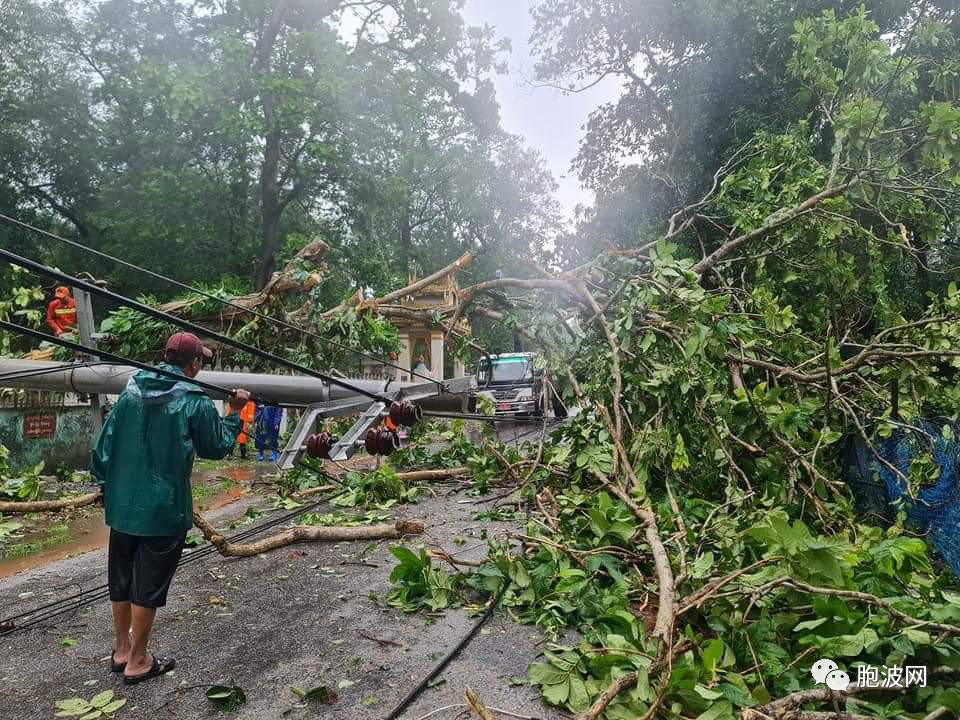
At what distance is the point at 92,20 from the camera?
59.2ft

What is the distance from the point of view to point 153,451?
298 centimetres

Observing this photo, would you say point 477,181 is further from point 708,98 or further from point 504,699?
point 504,699

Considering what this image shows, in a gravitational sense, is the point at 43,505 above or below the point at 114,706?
above

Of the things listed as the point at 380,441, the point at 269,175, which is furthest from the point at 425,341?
the point at 380,441

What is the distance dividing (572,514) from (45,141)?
20577 mm

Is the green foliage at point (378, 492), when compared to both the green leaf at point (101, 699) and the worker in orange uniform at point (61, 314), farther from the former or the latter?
the green leaf at point (101, 699)

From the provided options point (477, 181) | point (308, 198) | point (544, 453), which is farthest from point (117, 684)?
point (477, 181)

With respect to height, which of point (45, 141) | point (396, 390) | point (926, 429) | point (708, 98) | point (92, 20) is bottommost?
point (926, 429)

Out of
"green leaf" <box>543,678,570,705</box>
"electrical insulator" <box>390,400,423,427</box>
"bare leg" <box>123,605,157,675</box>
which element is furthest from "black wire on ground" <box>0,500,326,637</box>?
"green leaf" <box>543,678,570,705</box>

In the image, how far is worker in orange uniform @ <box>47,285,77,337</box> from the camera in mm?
6227

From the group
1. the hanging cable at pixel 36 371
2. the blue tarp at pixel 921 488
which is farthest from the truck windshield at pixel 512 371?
the hanging cable at pixel 36 371

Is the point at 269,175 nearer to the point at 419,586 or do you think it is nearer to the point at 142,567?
the point at 419,586

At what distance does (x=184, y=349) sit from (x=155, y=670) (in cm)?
150

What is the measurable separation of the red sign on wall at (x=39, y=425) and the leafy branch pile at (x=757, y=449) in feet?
20.7
